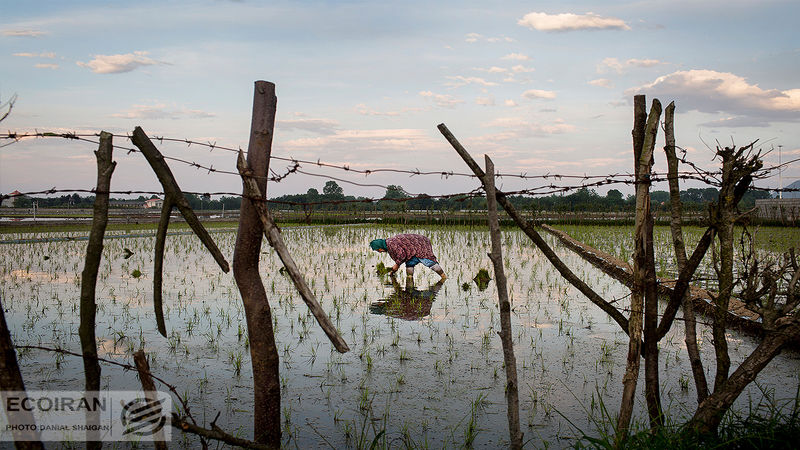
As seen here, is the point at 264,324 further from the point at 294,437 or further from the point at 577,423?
the point at 577,423

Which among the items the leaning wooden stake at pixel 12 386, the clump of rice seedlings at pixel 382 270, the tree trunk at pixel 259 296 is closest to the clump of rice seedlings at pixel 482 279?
the clump of rice seedlings at pixel 382 270

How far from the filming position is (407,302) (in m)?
8.53

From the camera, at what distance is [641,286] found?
133 inches

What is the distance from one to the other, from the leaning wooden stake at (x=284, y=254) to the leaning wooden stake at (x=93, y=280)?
659 millimetres

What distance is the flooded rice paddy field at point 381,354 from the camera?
13.6ft

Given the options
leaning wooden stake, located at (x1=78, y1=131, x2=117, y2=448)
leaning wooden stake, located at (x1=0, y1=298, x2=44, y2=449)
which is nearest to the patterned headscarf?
leaning wooden stake, located at (x1=78, y1=131, x2=117, y2=448)

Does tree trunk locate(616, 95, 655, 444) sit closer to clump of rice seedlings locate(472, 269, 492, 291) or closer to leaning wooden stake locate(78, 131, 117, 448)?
leaning wooden stake locate(78, 131, 117, 448)

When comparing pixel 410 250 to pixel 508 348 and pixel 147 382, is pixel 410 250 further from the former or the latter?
pixel 147 382

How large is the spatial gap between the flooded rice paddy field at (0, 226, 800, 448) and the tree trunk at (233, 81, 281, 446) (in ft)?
2.28

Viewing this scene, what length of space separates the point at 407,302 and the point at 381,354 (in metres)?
2.77

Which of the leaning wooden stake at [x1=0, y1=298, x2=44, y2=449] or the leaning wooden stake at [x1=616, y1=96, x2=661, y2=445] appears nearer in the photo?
the leaning wooden stake at [x1=0, y1=298, x2=44, y2=449]

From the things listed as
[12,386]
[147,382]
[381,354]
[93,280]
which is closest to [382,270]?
[381,354]

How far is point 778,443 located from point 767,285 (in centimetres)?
85

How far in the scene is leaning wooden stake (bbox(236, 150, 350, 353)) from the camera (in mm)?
2838
